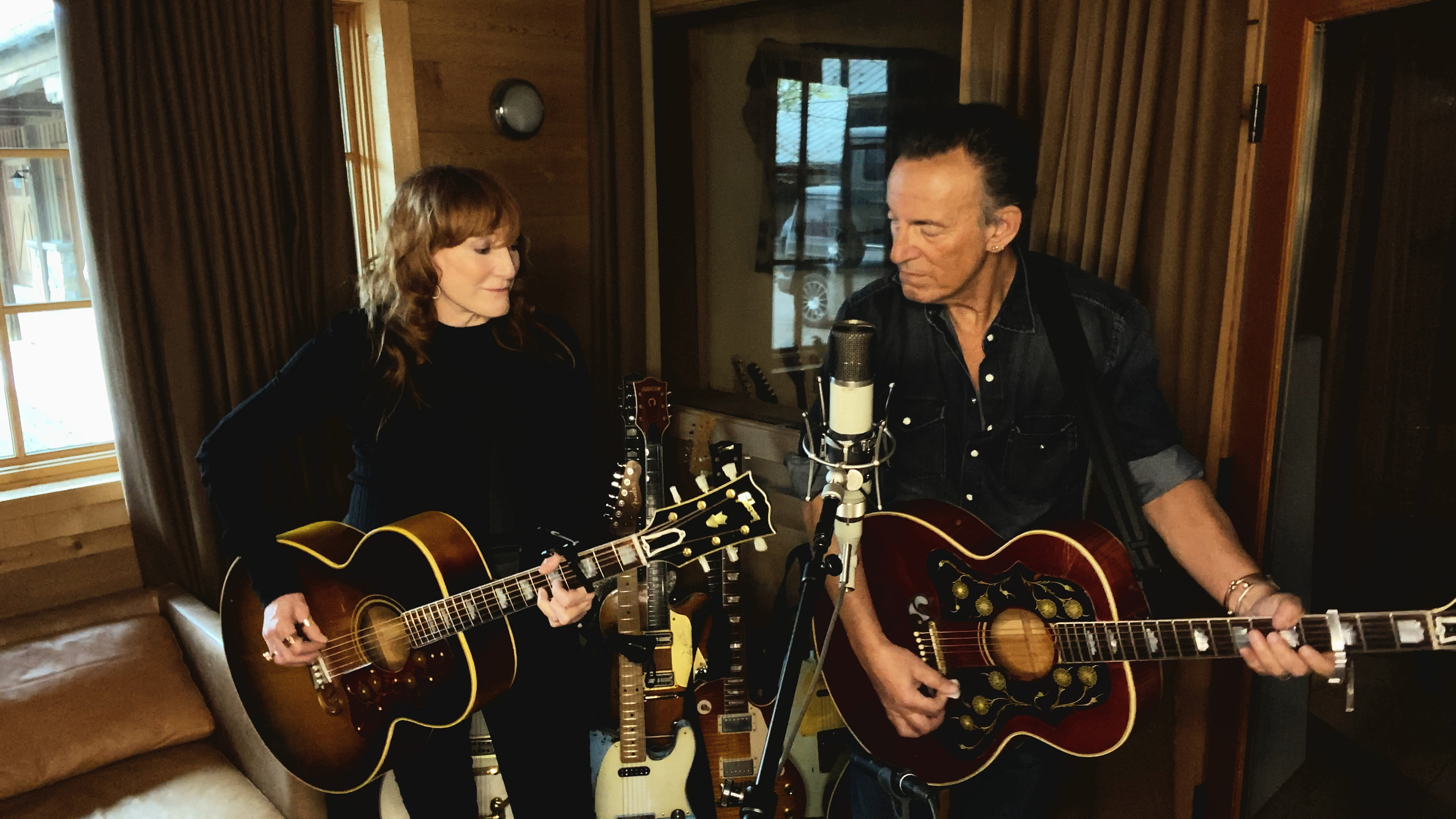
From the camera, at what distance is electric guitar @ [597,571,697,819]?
2365mm

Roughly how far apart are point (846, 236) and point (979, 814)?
66.5 inches

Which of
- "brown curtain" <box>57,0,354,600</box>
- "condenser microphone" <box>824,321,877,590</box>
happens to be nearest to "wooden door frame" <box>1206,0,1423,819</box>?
"condenser microphone" <box>824,321,877,590</box>

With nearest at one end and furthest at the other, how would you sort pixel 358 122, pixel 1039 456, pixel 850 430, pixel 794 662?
pixel 850 430 → pixel 794 662 → pixel 1039 456 → pixel 358 122

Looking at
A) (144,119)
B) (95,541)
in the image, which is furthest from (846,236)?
(95,541)

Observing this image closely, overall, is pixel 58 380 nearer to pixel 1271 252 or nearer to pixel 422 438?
pixel 422 438

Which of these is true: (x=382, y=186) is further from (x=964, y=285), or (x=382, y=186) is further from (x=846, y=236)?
(x=964, y=285)

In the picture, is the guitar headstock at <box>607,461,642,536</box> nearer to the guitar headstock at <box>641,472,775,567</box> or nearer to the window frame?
the guitar headstock at <box>641,472,775,567</box>

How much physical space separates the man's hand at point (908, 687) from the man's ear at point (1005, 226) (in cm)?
67

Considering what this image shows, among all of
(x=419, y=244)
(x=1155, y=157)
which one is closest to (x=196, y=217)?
(x=419, y=244)

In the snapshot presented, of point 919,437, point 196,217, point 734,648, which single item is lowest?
point 734,648

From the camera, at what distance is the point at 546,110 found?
9.94 feet

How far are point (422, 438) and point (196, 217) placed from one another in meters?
0.96

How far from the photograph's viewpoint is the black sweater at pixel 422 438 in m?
1.91

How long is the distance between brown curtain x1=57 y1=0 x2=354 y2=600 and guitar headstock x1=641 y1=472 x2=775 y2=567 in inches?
51.8
